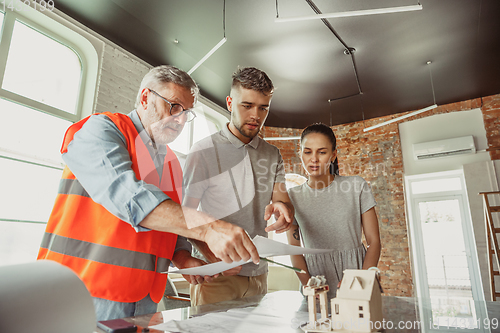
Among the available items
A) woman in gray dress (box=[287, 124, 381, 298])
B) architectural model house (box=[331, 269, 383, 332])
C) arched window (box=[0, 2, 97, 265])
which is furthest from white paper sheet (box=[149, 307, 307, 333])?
arched window (box=[0, 2, 97, 265])

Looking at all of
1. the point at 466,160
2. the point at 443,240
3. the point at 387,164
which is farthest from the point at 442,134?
the point at 443,240

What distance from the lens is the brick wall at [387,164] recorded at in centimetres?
649

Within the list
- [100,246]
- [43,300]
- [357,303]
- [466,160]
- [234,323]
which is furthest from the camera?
[466,160]

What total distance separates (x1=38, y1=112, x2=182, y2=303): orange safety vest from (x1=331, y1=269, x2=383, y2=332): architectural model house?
1.85 feet

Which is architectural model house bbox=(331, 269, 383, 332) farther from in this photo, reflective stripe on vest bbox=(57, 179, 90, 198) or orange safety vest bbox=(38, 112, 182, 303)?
reflective stripe on vest bbox=(57, 179, 90, 198)

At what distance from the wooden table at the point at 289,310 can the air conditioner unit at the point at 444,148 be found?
6.26m

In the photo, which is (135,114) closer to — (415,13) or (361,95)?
(415,13)

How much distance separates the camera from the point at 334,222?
158cm

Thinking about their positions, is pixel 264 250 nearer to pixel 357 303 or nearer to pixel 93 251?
pixel 357 303

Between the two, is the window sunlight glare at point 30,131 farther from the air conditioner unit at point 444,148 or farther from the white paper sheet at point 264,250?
the air conditioner unit at point 444,148

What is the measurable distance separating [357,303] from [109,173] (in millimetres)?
647

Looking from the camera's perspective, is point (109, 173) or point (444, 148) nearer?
point (109, 173)

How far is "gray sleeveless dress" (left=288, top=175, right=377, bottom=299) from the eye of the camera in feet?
4.87

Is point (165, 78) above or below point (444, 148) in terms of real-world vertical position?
below
